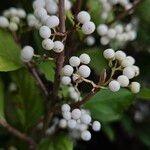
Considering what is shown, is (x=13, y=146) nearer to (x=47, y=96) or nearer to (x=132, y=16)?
(x=47, y=96)

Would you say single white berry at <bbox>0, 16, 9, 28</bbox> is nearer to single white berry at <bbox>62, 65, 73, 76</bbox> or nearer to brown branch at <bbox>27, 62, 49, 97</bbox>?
brown branch at <bbox>27, 62, 49, 97</bbox>

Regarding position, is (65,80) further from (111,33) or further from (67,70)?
(111,33)

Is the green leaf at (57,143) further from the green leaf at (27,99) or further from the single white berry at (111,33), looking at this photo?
the single white berry at (111,33)

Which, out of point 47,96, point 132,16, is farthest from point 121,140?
point 47,96

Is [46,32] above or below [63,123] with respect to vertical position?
above

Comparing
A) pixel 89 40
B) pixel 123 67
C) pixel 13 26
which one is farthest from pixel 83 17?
pixel 89 40

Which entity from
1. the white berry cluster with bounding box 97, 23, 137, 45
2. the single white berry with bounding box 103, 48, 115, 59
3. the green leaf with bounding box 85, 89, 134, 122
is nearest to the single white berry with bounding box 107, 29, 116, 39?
the white berry cluster with bounding box 97, 23, 137, 45

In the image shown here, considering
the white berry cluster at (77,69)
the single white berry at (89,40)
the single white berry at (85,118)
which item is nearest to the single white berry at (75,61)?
the white berry cluster at (77,69)
